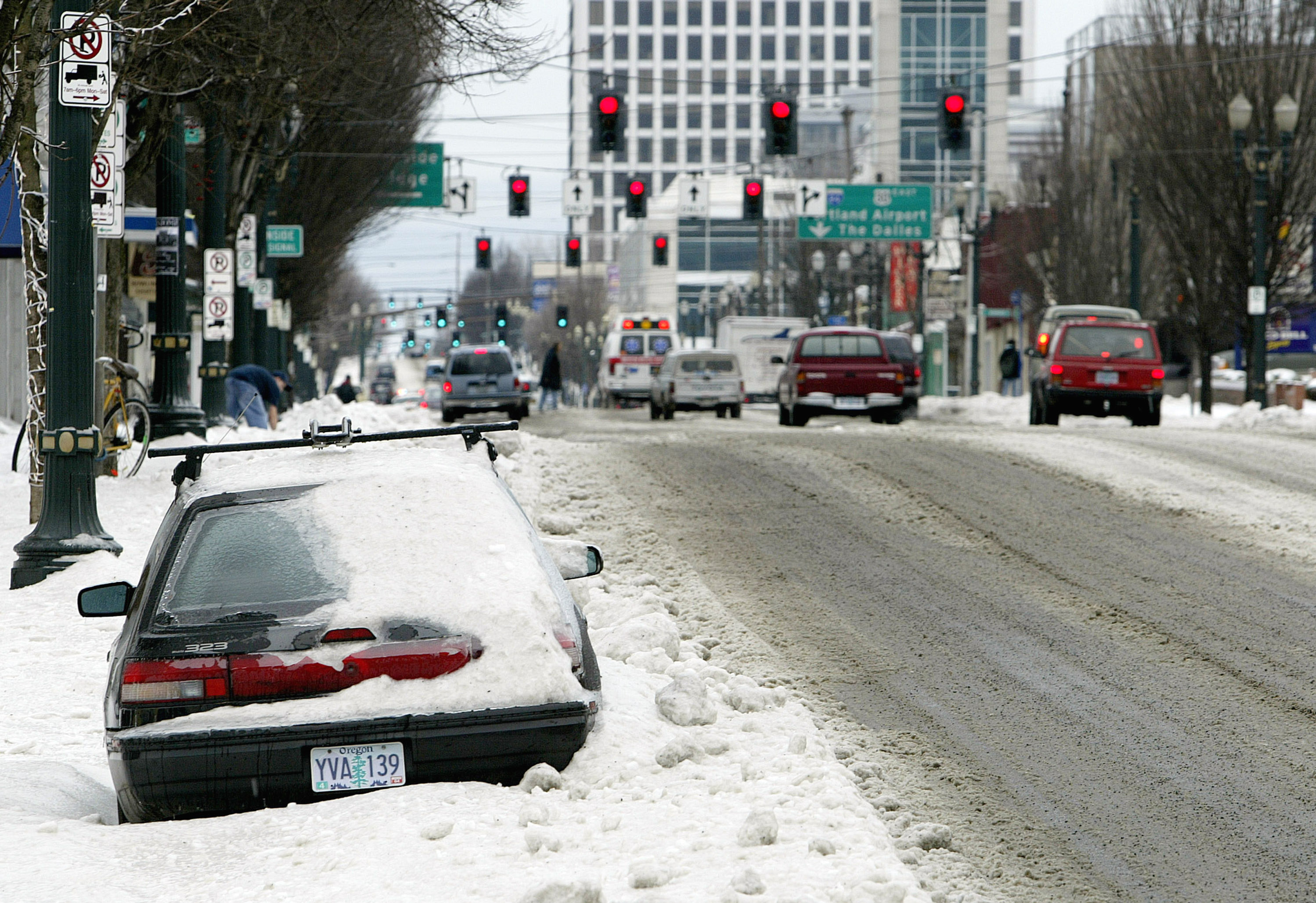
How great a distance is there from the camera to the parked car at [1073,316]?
3181 cm

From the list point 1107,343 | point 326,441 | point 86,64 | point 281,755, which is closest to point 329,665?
point 281,755

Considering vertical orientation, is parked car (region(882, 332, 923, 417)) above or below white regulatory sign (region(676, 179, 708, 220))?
below

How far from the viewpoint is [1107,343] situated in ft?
91.6

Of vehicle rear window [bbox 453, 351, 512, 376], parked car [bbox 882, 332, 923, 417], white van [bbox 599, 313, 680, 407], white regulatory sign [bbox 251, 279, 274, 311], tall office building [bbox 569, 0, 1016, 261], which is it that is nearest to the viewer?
white regulatory sign [bbox 251, 279, 274, 311]

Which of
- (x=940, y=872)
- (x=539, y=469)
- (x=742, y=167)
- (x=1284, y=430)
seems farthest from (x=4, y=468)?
(x=742, y=167)

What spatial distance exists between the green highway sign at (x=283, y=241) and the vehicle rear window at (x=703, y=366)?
9.22m

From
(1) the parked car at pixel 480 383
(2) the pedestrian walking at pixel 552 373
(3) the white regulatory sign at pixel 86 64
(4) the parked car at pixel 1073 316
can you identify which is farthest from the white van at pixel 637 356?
(3) the white regulatory sign at pixel 86 64

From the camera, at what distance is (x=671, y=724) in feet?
21.9

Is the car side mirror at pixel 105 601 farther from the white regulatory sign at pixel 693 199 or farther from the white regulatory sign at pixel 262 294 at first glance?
the white regulatory sign at pixel 693 199

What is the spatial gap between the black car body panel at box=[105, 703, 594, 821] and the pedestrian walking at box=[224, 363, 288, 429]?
1651 cm

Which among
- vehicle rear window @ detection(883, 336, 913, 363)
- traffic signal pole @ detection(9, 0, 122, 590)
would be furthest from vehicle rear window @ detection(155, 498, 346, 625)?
vehicle rear window @ detection(883, 336, 913, 363)

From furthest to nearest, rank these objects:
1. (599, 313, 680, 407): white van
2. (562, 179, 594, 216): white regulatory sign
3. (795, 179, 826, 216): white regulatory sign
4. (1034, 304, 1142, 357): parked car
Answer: (599, 313, 680, 407): white van → (562, 179, 594, 216): white regulatory sign → (795, 179, 826, 216): white regulatory sign → (1034, 304, 1142, 357): parked car

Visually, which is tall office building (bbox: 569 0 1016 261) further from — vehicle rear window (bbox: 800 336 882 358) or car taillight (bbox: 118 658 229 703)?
car taillight (bbox: 118 658 229 703)

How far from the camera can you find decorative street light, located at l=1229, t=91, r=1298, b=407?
2906 centimetres
